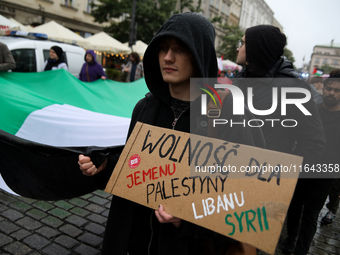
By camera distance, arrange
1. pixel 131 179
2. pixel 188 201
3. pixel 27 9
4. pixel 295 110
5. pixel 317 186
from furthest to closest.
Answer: pixel 27 9, pixel 317 186, pixel 295 110, pixel 131 179, pixel 188 201

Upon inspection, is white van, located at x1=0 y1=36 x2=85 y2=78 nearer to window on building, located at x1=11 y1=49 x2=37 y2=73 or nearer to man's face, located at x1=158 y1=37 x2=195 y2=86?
window on building, located at x1=11 y1=49 x2=37 y2=73

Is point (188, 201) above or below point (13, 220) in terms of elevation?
above

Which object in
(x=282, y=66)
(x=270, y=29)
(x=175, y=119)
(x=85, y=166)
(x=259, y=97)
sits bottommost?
(x=85, y=166)

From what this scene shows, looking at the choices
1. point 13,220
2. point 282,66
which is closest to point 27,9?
point 13,220

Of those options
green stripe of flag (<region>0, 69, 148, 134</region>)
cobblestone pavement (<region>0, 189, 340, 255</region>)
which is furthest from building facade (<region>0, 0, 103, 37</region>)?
cobblestone pavement (<region>0, 189, 340, 255</region>)

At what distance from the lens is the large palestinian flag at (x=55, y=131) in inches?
76.4

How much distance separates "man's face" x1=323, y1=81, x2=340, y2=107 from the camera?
9.50 feet

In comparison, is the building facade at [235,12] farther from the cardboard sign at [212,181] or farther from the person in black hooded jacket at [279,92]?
the cardboard sign at [212,181]

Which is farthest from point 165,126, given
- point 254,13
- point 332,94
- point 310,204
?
point 254,13

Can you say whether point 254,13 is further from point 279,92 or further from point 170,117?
point 170,117

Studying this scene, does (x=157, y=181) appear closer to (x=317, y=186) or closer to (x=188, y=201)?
(x=188, y=201)

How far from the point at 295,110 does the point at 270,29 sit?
0.73 metres

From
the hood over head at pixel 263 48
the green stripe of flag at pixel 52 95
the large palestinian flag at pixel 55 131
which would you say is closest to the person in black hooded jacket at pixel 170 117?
the large palestinian flag at pixel 55 131

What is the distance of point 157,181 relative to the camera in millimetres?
1187
